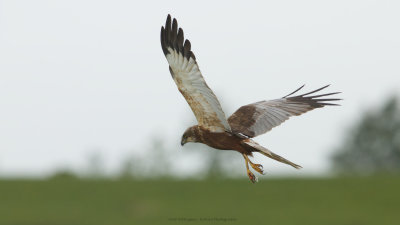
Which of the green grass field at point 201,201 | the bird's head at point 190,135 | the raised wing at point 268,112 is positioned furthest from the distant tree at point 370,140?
the bird's head at point 190,135

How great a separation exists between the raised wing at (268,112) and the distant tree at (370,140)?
62.5 m

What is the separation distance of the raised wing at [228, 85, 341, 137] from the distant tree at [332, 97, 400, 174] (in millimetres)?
62526

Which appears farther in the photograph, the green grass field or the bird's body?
the green grass field

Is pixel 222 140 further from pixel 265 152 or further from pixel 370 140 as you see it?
pixel 370 140

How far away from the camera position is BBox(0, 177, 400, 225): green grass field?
39812mm

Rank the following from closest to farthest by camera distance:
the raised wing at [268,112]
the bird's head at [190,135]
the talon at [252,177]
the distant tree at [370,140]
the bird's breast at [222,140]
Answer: the talon at [252,177]
the bird's breast at [222,140]
the bird's head at [190,135]
the raised wing at [268,112]
the distant tree at [370,140]

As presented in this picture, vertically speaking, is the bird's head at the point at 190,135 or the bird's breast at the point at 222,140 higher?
the bird's head at the point at 190,135

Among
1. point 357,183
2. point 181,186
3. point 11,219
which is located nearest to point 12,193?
point 11,219

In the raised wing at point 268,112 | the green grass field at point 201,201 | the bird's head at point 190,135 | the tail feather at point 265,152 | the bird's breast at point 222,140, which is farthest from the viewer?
the green grass field at point 201,201

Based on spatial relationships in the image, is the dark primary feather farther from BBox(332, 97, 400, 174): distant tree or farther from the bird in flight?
BBox(332, 97, 400, 174): distant tree

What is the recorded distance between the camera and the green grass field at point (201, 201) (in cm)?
3981

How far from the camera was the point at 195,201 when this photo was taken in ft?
139

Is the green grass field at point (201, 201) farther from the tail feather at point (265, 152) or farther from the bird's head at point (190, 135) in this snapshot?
the tail feather at point (265, 152)

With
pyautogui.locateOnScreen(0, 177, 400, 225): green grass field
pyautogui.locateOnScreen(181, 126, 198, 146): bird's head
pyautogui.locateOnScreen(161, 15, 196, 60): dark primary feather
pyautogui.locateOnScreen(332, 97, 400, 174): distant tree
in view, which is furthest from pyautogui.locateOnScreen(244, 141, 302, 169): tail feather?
pyautogui.locateOnScreen(332, 97, 400, 174): distant tree
